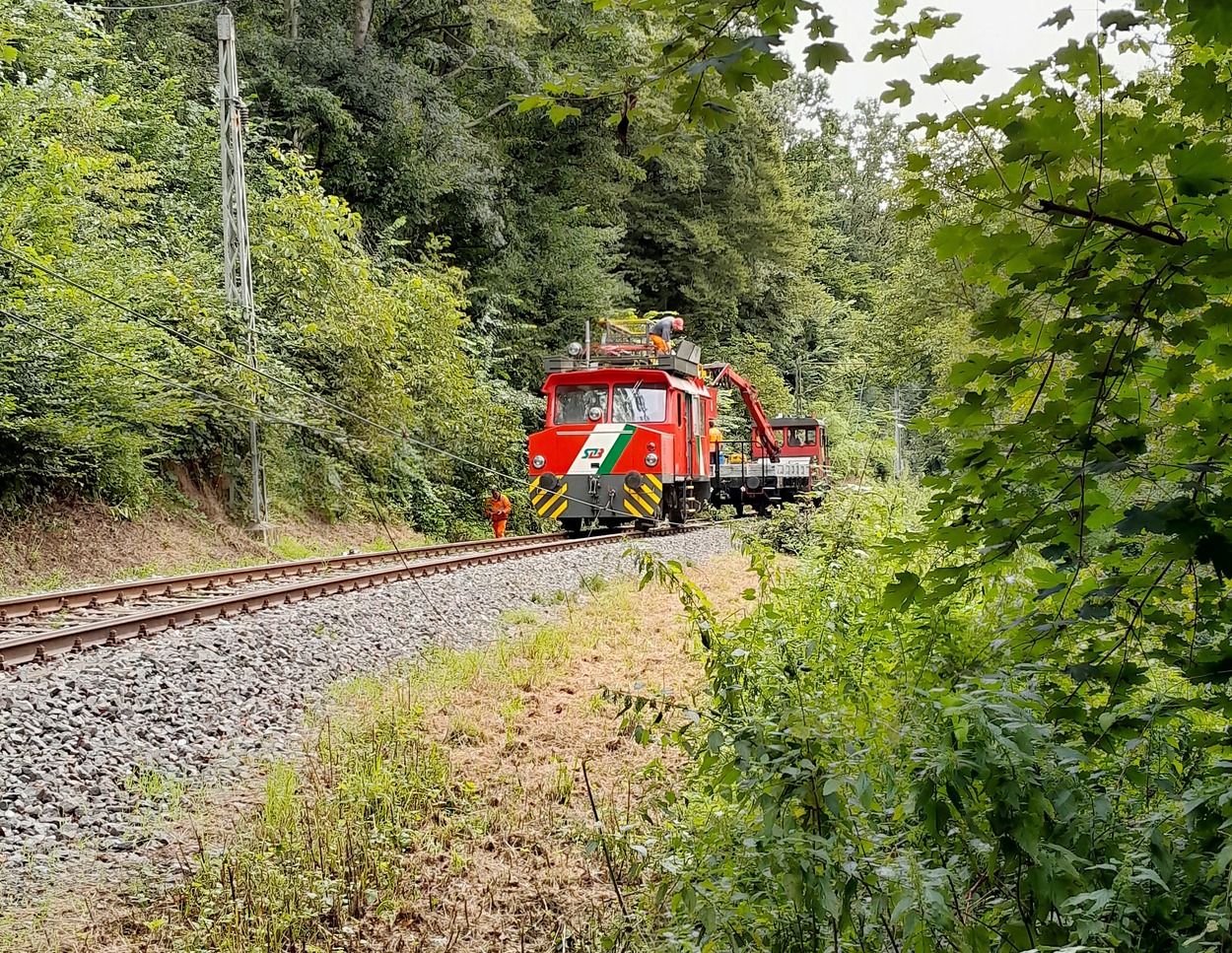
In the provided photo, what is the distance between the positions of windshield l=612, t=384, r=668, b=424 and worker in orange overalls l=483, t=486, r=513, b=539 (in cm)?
384

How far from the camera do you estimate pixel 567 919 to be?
14.3ft

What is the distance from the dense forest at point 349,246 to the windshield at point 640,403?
111 inches

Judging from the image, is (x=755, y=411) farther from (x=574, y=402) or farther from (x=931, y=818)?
(x=931, y=818)

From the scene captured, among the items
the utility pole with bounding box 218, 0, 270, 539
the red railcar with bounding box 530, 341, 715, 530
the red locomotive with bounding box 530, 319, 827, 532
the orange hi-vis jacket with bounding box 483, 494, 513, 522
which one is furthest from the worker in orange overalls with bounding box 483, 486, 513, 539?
the utility pole with bounding box 218, 0, 270, 539

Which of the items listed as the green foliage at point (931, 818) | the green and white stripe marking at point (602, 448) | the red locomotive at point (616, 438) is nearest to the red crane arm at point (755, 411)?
the red locomotive at point (616, 438)

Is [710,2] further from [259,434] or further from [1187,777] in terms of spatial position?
[259,434]

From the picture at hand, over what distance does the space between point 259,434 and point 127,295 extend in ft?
10.2

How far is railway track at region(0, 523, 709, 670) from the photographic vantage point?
7.67 meters

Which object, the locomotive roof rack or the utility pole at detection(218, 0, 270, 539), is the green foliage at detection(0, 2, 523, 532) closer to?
the utility pole at detection(218, 0, 270, 539)

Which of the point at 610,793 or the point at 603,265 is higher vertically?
the point at 603,265

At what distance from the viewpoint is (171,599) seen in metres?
10.0

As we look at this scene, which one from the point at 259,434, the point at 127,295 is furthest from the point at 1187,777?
the point at 259,434

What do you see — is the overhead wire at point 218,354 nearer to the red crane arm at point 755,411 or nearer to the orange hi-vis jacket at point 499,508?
the orange hi-vis jacket at point 499,508

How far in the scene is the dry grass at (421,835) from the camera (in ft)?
13.7
